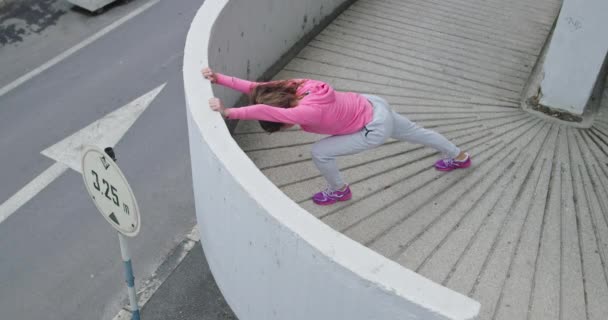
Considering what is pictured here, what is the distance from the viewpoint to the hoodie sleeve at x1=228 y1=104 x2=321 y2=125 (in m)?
4.35

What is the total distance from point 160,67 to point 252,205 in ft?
20.7

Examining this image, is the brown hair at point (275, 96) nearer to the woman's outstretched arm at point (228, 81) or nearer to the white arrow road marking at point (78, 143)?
the woman's outstretched arm at point (228, 81)

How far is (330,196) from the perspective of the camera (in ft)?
17.3

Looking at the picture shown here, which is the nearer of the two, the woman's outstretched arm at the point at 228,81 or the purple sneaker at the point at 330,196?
the woman's outstretched arm at the point at 228,81

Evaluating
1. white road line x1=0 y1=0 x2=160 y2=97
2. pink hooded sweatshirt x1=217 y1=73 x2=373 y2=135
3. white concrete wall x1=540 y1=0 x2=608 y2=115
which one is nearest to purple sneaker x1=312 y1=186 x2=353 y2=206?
pink hooded sweatshirt x1=217 y1=73 x2=373 y2=135

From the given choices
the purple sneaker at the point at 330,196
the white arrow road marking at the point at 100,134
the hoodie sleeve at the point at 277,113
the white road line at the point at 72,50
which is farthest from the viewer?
the white road line at the point at 72,50

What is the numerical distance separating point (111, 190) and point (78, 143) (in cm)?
452

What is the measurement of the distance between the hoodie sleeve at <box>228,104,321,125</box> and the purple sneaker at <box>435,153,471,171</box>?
1760 mm

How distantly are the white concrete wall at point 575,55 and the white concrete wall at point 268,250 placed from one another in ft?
11.8

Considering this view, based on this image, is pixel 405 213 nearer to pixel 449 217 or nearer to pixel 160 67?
pixel 449 217

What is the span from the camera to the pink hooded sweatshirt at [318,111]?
437cm

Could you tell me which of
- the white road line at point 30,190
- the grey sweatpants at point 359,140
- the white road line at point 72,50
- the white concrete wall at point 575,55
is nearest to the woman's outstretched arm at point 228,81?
the grey sweatpants at point 359,140

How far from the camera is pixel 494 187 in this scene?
5527mm

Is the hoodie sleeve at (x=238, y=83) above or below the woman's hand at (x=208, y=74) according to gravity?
below
